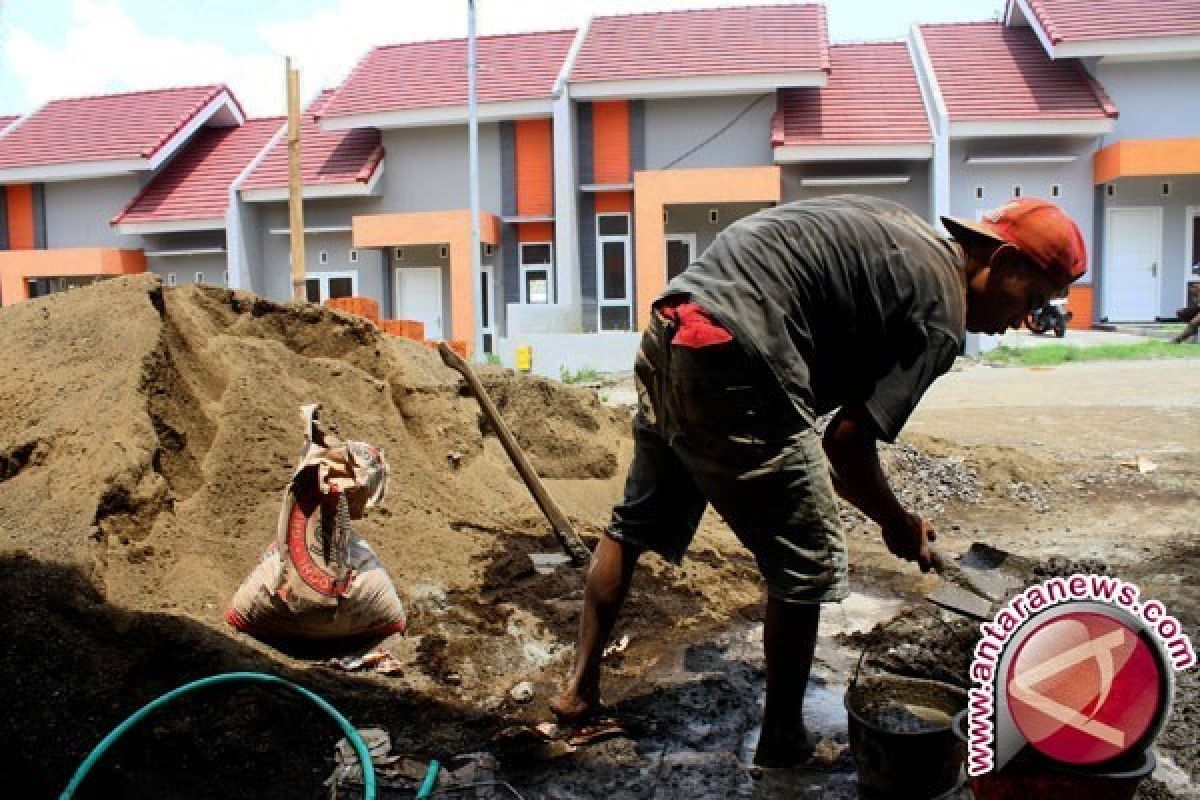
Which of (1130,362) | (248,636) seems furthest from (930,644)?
(1130,362)

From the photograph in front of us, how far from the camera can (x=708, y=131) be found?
61.8ft

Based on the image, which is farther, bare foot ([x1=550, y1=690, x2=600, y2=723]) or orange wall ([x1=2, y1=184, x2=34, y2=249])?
orange wall ([x1=2, y1=184, x2=34, y2=249])

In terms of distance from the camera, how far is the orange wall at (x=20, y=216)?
22625 millimetres

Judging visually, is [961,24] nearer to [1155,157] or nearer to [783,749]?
[1155,157]

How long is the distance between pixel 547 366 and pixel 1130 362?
A: 335 inches

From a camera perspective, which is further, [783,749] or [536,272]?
[536,272]

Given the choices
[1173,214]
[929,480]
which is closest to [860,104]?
[1173,214]

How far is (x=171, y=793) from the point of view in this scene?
2.33m

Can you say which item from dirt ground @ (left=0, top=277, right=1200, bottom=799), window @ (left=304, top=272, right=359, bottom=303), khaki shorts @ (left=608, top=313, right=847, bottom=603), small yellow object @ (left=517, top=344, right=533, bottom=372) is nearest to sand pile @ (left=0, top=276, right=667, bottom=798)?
dirt ground @ (left=0, top=277, right=1200, bottom=799)

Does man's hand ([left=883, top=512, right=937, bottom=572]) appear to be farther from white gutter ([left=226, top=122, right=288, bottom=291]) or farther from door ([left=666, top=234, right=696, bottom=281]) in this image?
white gutter ([left=226, top=122, right=288, bottom=291])

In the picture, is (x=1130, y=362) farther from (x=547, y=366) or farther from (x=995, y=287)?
(x=995, y=287)

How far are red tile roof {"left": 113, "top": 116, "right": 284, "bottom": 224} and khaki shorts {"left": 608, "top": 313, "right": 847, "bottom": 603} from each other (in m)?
20.4

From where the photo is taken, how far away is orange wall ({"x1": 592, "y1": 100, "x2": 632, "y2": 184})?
19016mm

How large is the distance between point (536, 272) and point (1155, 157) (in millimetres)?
11327
